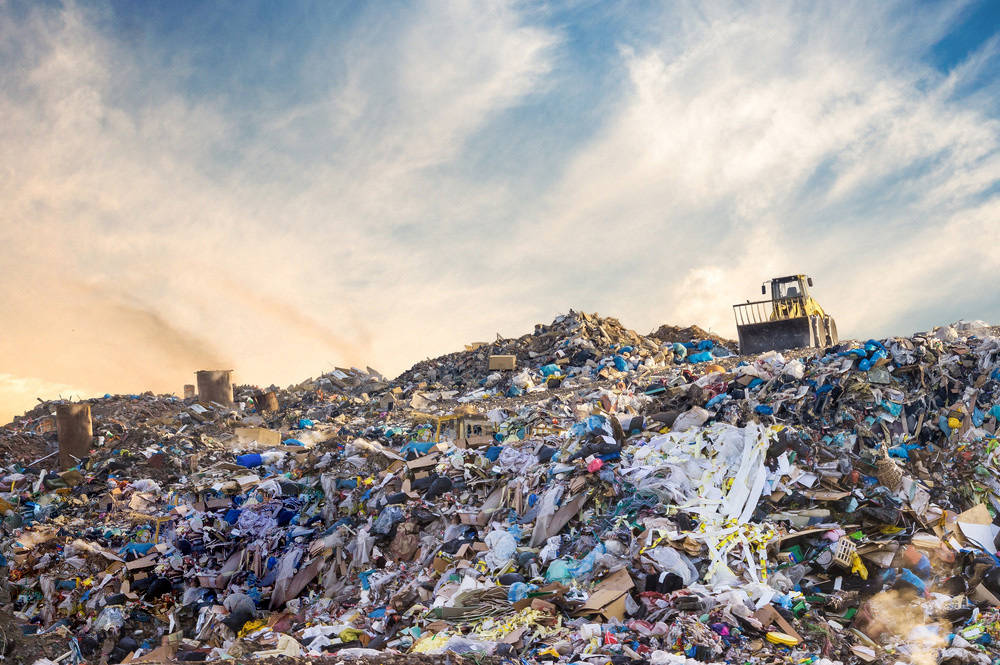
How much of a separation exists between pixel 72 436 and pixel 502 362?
10.6 metres

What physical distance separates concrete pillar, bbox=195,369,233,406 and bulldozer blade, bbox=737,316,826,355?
14.5m

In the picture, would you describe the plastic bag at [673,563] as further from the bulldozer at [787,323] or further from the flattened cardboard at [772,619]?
the bulldozer at [787,323]

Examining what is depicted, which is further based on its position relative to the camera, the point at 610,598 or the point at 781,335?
the point at 781,335

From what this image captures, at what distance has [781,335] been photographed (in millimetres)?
17391

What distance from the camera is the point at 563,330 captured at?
2183 cm

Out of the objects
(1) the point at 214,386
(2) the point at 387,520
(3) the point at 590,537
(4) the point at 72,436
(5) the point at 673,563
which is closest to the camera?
(5) the point at 673,563

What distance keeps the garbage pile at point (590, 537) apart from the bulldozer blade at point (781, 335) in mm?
6035

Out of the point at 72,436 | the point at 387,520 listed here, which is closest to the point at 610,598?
the point at 387,520

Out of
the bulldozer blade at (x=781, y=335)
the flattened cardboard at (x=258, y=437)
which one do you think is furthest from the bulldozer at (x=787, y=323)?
the flattened cardboard at (x=258, y=437)

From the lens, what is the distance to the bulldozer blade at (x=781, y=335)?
55.8 ft

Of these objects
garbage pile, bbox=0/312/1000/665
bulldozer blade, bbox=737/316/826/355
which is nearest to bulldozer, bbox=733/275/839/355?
bulldozer blade, bbox=737/316/826/355

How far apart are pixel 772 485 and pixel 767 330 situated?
11574mm

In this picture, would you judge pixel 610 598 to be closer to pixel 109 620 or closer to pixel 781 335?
pixel 109 620

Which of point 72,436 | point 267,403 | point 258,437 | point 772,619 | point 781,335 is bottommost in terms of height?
point 772,619
